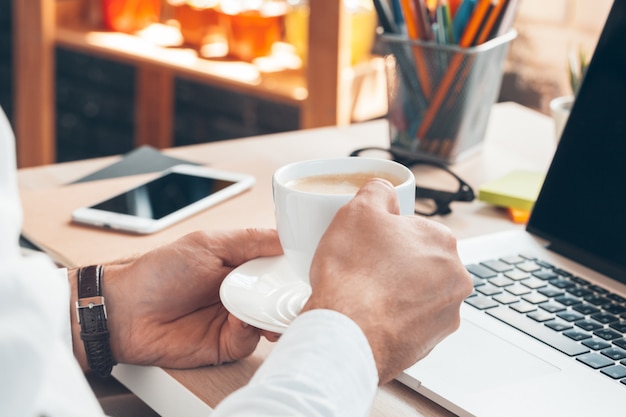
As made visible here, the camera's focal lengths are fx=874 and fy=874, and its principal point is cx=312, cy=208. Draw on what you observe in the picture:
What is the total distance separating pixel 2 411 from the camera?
455 mm

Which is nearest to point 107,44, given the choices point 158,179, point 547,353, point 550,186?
point 158,179

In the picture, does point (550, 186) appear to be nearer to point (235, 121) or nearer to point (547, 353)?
point (547, 353)

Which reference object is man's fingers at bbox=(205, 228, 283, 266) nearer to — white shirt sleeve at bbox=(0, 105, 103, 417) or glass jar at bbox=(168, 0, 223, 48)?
white shirt sleeve at bbox=(0, 105, 103, 417)

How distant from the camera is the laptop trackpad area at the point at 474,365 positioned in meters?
0.63

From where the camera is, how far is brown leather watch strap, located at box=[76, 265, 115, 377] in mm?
712

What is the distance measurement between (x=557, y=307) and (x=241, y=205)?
383 mm

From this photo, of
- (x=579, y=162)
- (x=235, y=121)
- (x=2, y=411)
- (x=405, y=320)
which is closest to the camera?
(x=2, y=411)

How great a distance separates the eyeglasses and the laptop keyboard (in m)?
0.16

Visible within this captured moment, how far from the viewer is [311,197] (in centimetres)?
62

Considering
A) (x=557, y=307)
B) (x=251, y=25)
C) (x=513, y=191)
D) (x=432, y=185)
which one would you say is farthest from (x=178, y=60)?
(x=557, y=307)

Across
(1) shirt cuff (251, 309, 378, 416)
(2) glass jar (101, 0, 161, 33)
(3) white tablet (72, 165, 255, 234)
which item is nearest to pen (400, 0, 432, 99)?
(3) white tablet (72, 165, 255, 234)

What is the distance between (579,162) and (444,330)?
0.35 m

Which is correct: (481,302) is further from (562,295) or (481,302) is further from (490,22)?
(490,22)

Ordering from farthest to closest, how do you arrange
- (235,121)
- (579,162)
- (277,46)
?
(235,121) → (277,46) → (579,162)
